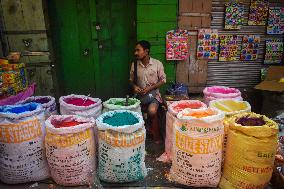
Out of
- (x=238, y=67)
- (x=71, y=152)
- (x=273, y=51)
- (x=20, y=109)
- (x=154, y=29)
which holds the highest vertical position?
(x=154, y=29)

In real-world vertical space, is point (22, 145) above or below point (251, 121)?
below

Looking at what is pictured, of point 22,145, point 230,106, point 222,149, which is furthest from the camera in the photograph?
point 230,106

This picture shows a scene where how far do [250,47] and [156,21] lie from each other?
2076 mm

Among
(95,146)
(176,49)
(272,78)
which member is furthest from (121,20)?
(272,78)

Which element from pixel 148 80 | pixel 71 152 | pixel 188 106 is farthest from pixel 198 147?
pixel 148 80

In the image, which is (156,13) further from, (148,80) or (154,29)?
(148,80)

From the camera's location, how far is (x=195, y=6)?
5148 mm

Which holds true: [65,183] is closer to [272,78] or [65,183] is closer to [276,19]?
[272,78]

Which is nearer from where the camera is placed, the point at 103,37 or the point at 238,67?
the point at 103,37

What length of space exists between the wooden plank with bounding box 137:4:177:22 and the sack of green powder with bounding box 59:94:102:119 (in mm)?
2025

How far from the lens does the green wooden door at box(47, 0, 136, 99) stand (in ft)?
17.4

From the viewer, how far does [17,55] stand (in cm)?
429

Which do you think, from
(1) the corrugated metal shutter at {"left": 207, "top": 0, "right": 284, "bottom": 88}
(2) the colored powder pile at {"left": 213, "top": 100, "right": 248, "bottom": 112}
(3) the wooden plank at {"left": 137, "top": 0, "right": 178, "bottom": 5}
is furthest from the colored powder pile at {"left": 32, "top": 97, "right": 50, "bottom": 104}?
(1) the corrugated metal shutter at {"left": 207, "top": 0, "right": 284, "bottom": 88}

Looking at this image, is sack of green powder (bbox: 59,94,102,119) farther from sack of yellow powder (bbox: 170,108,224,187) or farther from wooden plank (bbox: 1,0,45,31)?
wooden plank (bbox: 1,0,45,31)
